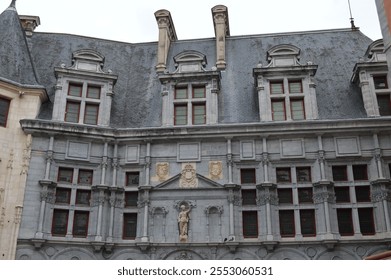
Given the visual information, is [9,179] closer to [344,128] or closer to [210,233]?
[210,233]

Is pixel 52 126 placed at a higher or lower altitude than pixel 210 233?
higher

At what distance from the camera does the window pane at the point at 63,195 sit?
56.6 feet

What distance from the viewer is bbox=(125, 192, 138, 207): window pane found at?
57.3 ft

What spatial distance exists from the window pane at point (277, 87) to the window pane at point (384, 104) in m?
3.74

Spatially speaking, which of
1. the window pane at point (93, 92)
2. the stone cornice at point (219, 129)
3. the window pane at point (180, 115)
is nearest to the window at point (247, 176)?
the stone cornice at point (219, 129)

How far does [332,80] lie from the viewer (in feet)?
66.3

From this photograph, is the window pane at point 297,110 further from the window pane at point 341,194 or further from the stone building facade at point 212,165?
the window pane at point 341,194

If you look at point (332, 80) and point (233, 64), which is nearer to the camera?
point (332, 80)

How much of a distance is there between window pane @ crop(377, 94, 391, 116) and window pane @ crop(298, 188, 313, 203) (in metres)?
4.31

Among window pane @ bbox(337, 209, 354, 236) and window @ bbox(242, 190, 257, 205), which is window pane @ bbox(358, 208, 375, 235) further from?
window @ bbox(242, 190, 257, 205)

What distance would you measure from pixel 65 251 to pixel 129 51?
36.0 feet

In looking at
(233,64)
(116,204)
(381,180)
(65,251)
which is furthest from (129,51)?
(381,180)
